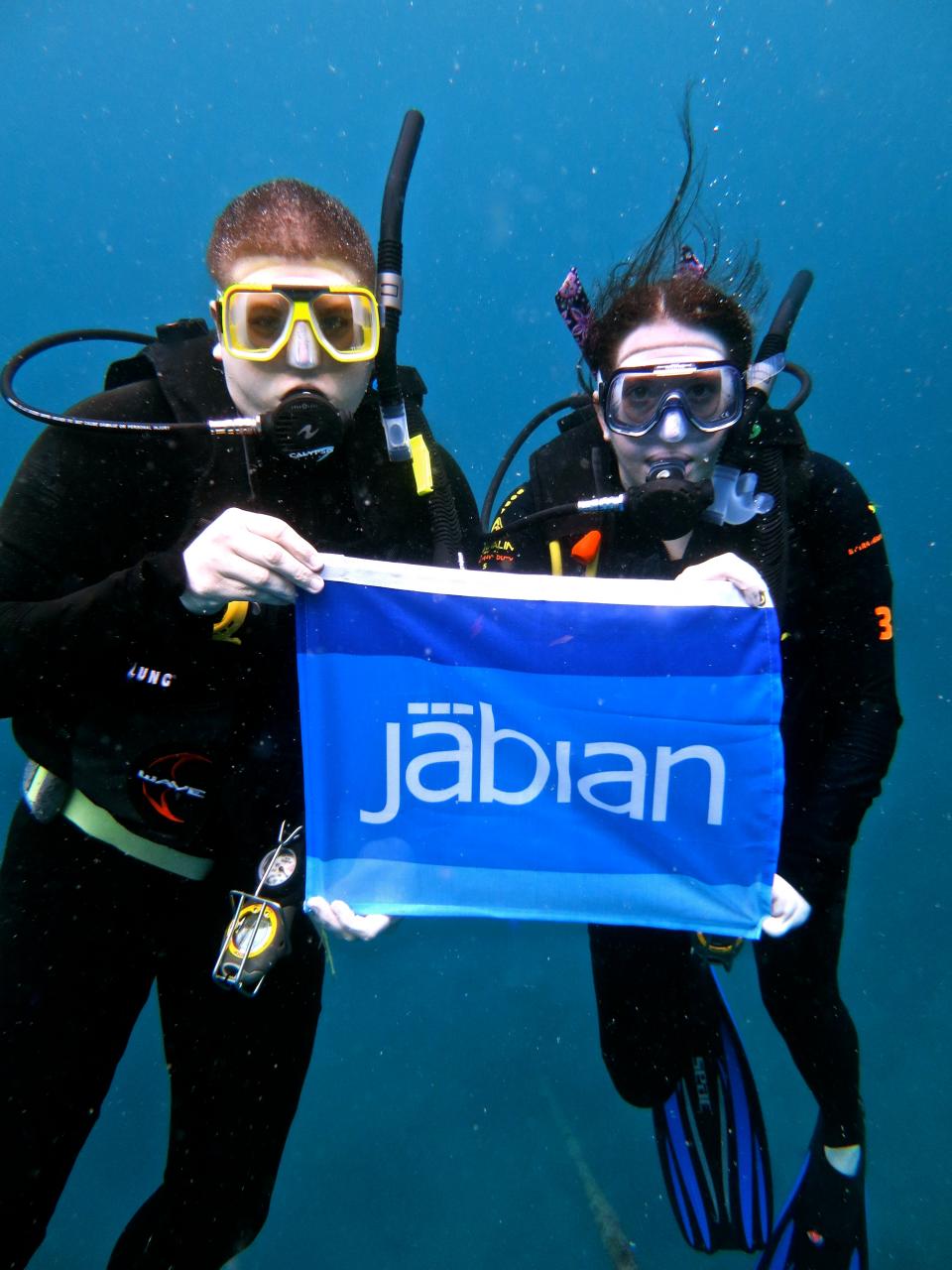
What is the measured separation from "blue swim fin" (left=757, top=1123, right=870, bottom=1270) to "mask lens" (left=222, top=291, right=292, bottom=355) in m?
3.79

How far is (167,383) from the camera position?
218 cm

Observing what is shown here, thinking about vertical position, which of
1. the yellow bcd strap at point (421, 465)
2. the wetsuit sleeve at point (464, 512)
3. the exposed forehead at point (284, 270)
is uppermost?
the exposed forehead at point (284, 270)

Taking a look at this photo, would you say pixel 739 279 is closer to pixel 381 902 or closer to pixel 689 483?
pixel 689 483

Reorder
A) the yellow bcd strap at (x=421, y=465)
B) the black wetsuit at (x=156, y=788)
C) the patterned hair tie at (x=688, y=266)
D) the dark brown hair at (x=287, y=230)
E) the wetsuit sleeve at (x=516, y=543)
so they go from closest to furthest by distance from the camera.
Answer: the black wetsuit at (x=156, y=788) < the dark brown hair at (x=287, y=230) < the yellow bcd strap at (x=421, y=465) < the wetsuit sleeve at (x=516, y=543) < the patterned hair tie at (x=688, y=266)

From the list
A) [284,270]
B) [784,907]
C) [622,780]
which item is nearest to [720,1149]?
[784,907]

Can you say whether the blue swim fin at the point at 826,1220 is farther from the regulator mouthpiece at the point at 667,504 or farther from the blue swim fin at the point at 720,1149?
the regulator mouthpiece at the point at 667,504

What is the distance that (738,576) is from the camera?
1865mm

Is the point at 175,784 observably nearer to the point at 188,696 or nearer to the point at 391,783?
the point at 188,696

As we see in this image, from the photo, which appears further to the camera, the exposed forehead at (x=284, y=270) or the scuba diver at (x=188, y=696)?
the exposed forehead at (x=284, y=270)

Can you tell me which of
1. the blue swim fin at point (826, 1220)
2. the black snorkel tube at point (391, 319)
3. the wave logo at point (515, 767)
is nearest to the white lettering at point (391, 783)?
the wave logo at point (515, 767)

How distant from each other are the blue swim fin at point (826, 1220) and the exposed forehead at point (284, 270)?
386 cm

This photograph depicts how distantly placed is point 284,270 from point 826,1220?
165 inches

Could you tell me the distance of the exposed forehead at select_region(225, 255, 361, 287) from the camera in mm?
2104

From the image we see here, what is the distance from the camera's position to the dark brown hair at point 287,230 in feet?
6.99
